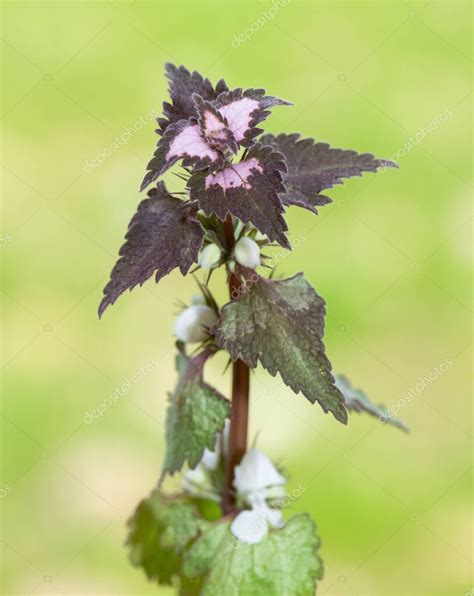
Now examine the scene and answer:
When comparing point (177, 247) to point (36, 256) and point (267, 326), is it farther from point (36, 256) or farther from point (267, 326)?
point (36, 256)

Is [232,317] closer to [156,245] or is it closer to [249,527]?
[156,245]

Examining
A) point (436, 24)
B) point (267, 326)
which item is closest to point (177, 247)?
point (267, 326)

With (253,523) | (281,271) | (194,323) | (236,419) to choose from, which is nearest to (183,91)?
(194,323)

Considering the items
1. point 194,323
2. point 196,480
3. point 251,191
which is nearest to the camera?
point 251,191

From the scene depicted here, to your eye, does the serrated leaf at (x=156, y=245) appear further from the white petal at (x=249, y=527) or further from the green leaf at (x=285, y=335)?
the white petal at (x=249, y=527)

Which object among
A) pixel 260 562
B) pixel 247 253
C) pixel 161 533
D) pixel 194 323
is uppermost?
pixel 247 253

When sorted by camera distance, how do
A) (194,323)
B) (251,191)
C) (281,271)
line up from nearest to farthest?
(251,191) < (194,323) < (281,271)
